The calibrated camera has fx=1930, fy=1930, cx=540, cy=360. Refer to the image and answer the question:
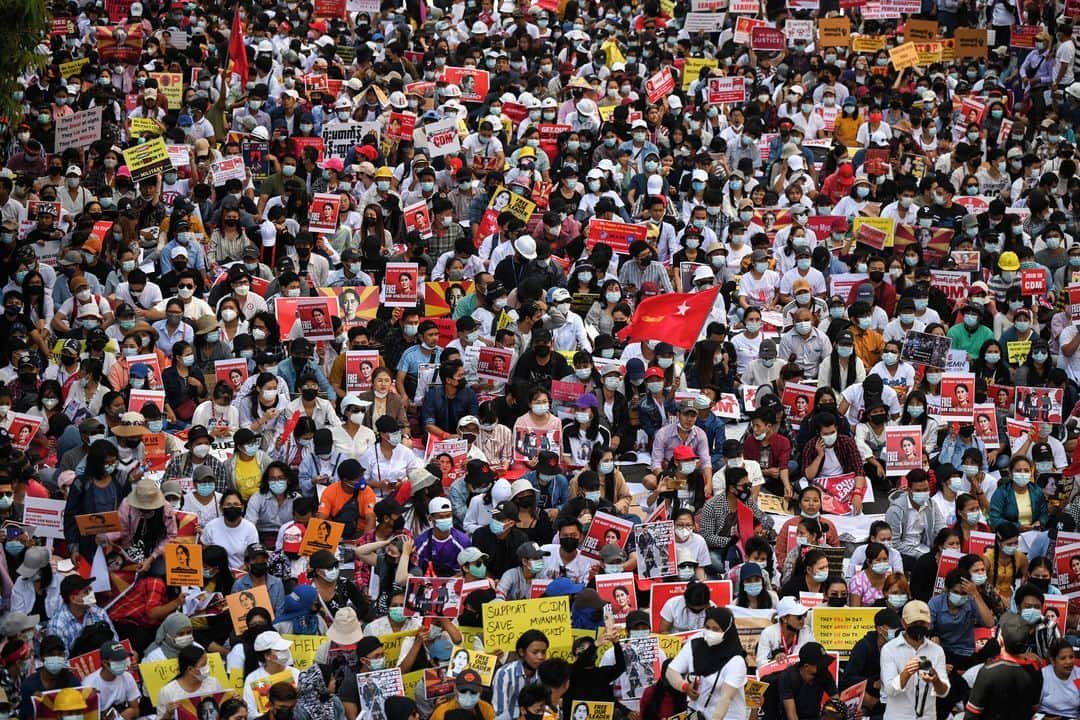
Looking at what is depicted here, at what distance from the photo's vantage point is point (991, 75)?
29.1 m

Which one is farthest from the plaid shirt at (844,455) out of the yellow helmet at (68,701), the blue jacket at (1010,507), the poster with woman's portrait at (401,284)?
the yellow helmet at (68,701)

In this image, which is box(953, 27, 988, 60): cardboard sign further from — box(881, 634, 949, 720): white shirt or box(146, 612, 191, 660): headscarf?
box(146, 612, 191, 660): headscarf

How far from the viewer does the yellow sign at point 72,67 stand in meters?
26.7

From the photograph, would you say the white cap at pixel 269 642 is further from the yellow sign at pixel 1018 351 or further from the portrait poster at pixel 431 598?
the yellow sign at pixel 1018 351

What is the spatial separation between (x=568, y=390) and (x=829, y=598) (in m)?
4.28

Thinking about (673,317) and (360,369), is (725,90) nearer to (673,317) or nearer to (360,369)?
(673,317)

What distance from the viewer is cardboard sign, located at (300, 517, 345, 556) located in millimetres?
15992

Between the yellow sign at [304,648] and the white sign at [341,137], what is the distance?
35.9 ft

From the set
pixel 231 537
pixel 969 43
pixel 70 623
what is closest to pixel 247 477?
pixel 231 537

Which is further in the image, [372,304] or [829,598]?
[372,304]

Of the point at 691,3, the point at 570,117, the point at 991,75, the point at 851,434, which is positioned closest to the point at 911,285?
the point at 851,434

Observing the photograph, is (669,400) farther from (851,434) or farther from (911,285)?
(911,285)

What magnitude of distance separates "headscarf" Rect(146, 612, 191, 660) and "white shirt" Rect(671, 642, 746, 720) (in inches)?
150


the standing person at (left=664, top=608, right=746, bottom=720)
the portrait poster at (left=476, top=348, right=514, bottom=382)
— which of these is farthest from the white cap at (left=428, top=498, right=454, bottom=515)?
the portrait poster at (left=476, top=348, right=514, bottom=382)
